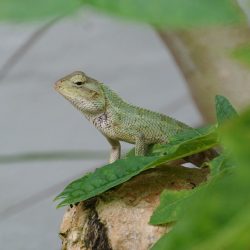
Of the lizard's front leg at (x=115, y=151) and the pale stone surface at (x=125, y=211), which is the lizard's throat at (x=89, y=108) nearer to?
the lizard's front leg at (x=115, y=151)

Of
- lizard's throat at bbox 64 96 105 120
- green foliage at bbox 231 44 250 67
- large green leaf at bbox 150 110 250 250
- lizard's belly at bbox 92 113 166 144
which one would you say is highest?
lizard's throat at bbox 64 96 105 120

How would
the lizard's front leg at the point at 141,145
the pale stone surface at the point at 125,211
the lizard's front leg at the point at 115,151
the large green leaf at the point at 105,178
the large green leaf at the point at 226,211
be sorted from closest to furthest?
the large green leaf at the point at 226,211
the large green leaf at the point at 105,178
the pale stone surface at the point at 125,211
the lizard's front leg at the point at 141,145
the lizard's front leg at the point at 115,151

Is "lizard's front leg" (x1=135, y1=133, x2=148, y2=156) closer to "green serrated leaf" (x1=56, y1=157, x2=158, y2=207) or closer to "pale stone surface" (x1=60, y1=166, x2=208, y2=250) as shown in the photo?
"pale stone surface" (x1=60, y1=166, x2=208, y2=250)

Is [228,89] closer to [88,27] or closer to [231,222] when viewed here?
[231,222]

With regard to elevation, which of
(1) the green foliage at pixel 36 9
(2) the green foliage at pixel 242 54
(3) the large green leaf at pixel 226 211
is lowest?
(3) the large green leaf at pixel 226 211

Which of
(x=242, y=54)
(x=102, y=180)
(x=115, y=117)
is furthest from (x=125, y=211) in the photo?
(x=242, y=54)

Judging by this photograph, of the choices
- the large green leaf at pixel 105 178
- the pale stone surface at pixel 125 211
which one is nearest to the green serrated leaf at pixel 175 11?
the large green leaf at pixel 105 178

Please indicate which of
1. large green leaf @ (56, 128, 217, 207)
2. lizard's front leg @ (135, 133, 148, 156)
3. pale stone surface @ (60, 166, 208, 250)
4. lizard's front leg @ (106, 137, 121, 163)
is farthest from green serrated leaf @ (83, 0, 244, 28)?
lizard's front leg @ (106, 137, 121, 163)
